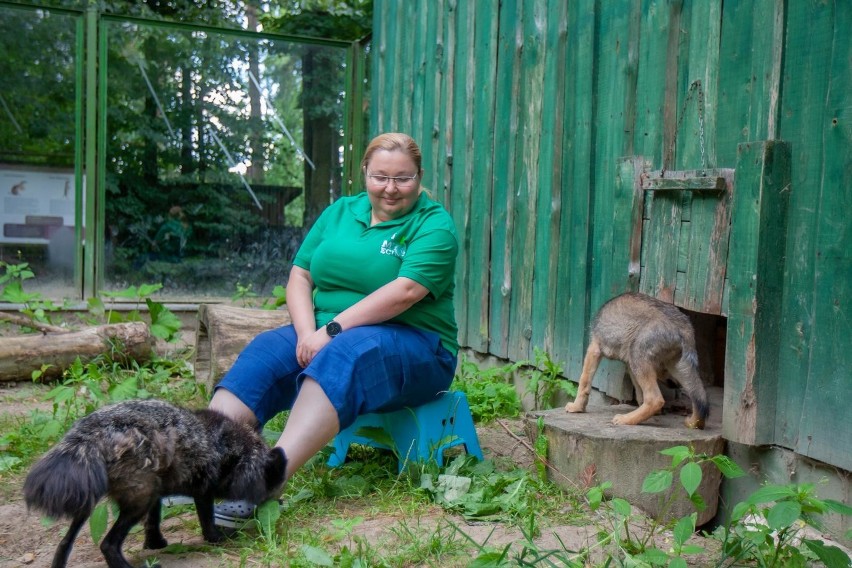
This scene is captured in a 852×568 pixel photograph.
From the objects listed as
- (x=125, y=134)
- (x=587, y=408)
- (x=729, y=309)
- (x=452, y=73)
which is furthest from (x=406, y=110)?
(x=729, y=309)

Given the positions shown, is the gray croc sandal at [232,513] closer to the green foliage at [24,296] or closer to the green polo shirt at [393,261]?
the green polo shirt at [393,261]

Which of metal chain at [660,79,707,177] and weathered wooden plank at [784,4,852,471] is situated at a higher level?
metal chain at [660,79,707,177]

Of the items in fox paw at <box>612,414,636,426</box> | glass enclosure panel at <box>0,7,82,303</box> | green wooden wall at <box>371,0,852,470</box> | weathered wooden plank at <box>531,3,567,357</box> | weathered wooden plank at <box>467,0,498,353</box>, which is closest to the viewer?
green wooden wall at <box>371,0,852,470</box>

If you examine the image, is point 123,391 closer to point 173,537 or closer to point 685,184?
point 173,537

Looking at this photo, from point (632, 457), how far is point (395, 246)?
143cm

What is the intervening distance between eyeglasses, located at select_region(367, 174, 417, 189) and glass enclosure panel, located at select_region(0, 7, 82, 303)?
5.27 metres

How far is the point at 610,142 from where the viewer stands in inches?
185

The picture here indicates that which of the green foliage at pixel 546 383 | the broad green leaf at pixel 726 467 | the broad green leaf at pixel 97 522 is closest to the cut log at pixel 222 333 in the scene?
the green foliage at pixel 546 383

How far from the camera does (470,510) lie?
3.65m

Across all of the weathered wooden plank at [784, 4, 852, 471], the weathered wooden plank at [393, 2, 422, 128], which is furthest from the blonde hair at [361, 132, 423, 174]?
the weathered wooden plank at [393, 2, 422, 128]

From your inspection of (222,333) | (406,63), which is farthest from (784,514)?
(406,63)

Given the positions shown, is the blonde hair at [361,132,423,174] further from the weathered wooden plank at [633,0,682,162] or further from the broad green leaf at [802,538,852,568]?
the broad green leaf at [802,538,852,568]

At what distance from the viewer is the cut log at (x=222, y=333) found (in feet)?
18.9

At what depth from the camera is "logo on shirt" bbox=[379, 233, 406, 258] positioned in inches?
161
